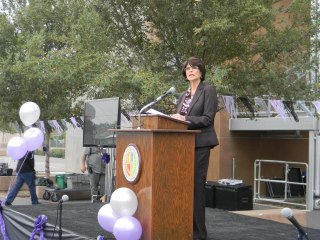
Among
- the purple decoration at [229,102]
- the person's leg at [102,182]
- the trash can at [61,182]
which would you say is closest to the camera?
the purple decoration at [229,102]

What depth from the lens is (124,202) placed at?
192 inches

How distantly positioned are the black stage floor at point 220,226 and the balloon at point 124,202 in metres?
1.06

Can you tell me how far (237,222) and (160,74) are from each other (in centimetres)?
322

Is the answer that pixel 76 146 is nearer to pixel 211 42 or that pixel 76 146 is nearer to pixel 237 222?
pixel 211 42

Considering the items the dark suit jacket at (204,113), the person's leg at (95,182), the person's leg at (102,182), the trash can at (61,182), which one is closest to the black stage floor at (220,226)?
the dark suit jacket at (204,113)

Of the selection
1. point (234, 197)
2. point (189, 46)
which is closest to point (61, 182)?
point (234, 197)

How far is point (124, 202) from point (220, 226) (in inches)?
102

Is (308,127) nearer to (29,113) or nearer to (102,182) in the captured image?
(102,182)

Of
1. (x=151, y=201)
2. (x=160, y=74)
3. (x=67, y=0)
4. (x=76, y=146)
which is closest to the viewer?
(x=151, y=201)

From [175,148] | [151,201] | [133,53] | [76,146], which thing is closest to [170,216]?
[151,201]

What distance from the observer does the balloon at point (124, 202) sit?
4879 millimetres

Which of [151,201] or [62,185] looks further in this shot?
[62,185]

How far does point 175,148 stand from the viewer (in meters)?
5.02

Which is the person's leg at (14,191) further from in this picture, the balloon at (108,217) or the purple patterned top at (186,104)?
the purple patterned top at (186,104)
